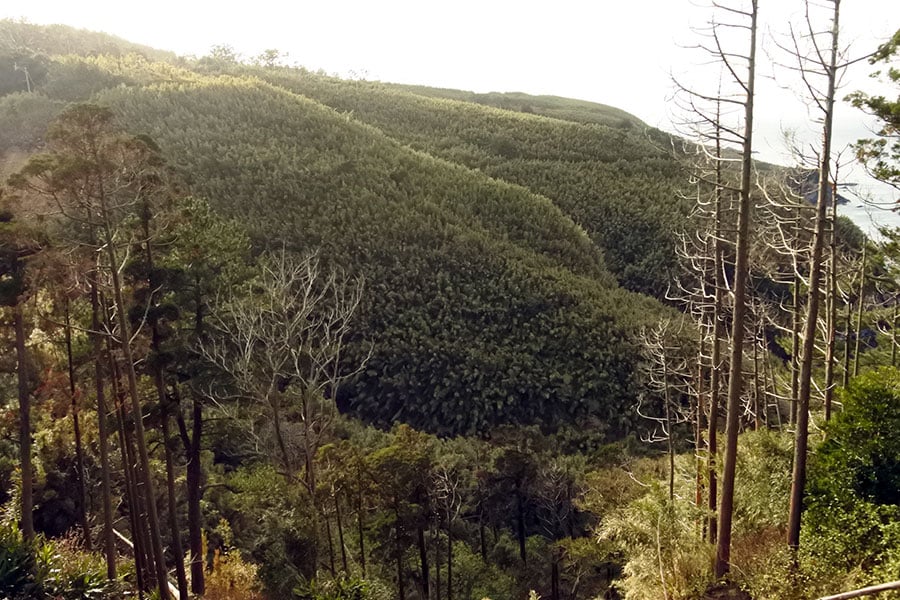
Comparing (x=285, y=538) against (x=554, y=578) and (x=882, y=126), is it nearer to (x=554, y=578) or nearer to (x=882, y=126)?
(x=554, y=578)

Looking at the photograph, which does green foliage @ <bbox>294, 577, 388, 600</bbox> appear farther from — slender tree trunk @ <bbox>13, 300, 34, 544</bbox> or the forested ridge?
slender tree trunk @ <bbox>13, 300, 34, 544</bbox>

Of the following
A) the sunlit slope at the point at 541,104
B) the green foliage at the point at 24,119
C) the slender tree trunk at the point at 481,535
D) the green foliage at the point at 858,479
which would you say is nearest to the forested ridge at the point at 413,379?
the green foliage at the point at 858,479

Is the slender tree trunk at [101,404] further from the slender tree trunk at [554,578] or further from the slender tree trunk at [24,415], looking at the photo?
the slender tree trunk at [554,578]

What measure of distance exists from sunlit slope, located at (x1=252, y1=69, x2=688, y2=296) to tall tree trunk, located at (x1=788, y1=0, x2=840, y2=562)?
98.0 ft

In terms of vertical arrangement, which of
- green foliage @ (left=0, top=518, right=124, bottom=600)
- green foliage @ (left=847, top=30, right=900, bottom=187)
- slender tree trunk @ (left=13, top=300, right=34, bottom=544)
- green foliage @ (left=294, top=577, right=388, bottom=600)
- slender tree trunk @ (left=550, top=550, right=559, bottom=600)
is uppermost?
green foliage @ (left=847, top=30, right=900, bottom=187)

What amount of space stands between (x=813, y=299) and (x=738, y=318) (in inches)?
37.6

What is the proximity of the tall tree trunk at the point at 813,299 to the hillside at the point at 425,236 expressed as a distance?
57.5 ft

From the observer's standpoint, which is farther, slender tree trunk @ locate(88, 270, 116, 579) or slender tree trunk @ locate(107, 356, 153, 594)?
slender tree trunk @ locate(107, 356, 153, 594)

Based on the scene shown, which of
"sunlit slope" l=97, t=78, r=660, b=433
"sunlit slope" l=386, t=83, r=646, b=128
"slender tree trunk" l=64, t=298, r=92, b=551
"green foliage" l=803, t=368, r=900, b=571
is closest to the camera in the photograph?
"green foliage" l=803, t=368, r=900, b=571

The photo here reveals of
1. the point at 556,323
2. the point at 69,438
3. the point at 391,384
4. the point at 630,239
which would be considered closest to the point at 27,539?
the point at 69,438

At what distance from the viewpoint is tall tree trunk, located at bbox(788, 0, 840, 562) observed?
7199mm

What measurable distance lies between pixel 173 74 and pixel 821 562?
2538 inches

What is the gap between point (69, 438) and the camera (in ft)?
54.4

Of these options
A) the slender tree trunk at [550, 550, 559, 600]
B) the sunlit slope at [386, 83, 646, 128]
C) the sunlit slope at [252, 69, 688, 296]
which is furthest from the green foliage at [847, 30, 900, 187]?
the sunlit slope at [386, 83, 646, 128]
